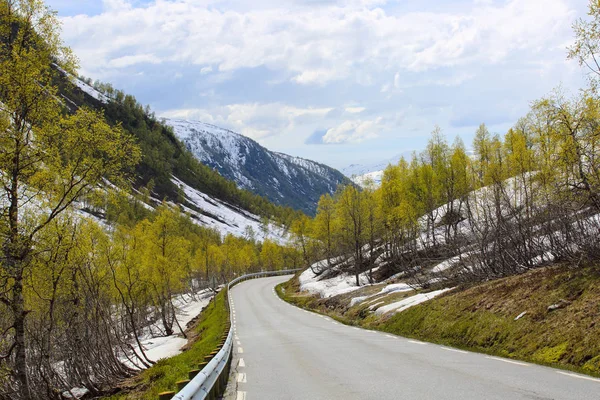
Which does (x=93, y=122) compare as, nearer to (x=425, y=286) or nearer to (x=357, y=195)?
(x=425, y=286)

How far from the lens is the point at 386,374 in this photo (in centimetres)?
897

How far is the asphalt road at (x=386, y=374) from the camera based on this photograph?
7.09 metres

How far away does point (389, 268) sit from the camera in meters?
43.7

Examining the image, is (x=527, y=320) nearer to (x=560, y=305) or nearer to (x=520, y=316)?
(x=520, y=316)

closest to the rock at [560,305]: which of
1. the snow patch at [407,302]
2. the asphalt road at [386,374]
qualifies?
the asphalt road at [386,374]

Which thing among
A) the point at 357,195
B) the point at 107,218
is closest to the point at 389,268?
the point at 357,195

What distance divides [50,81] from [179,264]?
33967mm

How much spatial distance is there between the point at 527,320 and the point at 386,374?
5350 millimetres

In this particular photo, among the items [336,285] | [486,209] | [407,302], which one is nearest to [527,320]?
[407,302]

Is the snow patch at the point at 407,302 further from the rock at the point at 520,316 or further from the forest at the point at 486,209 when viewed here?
the rock at the point at 520,316

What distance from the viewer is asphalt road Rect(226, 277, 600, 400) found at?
709 centimetres

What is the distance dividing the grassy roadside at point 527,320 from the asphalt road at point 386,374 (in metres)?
0.85

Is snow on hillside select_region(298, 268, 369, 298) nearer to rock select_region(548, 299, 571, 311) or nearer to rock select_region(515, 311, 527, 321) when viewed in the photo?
rock select_region(515, 311, 527, 321)

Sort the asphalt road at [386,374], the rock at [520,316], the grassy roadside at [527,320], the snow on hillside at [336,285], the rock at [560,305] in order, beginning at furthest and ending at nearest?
the snow on hillside at [336,285] → the rock at [520,316] → the rock at [560,305] → the grassy roadside at [527,320] → the asphalt road at [386,374]
